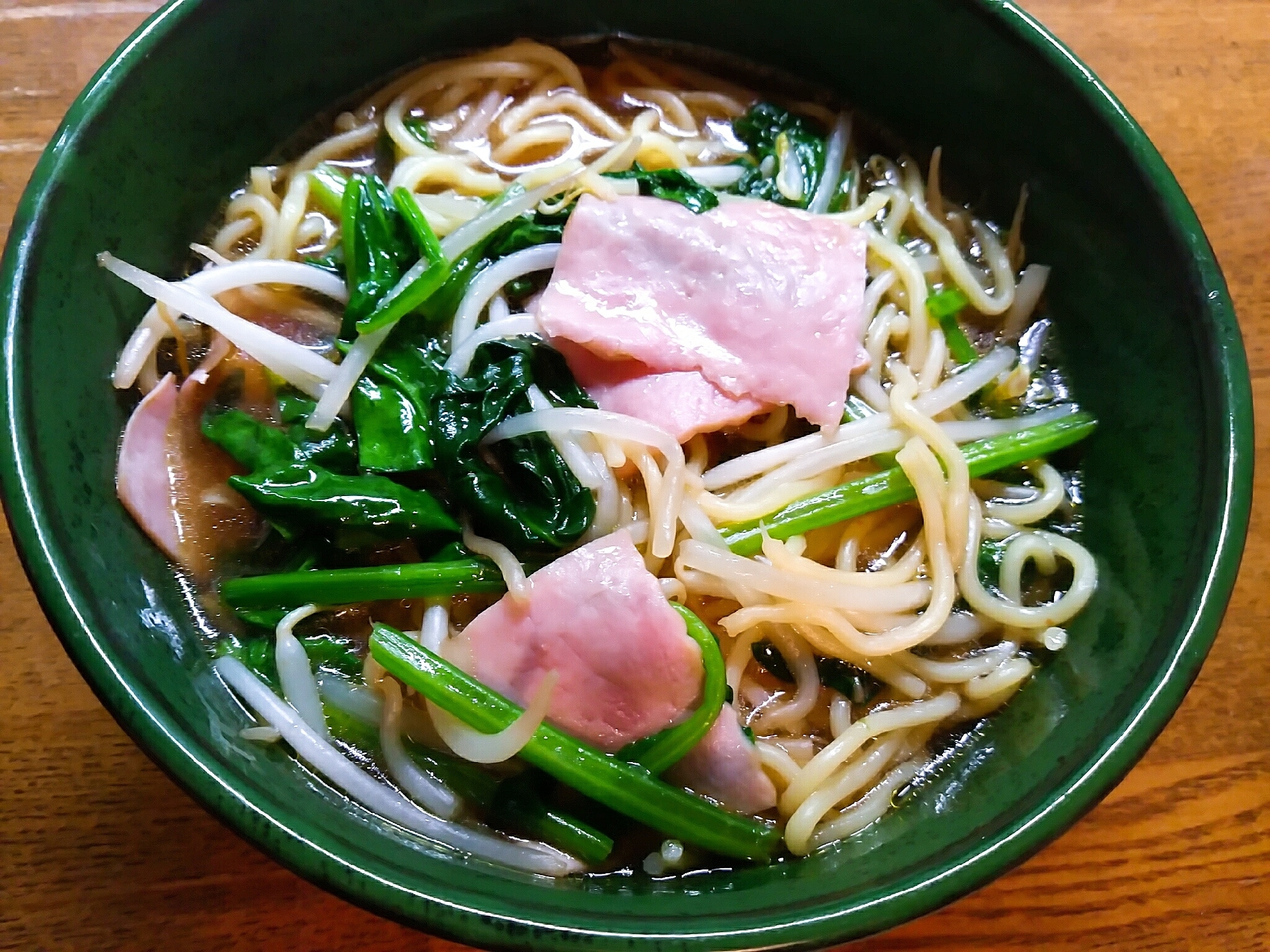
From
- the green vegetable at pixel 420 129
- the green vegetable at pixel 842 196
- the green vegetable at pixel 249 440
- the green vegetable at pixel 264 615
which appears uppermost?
the green vegetable at pixel 842 196

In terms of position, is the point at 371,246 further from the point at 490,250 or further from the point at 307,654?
the point at 307,654

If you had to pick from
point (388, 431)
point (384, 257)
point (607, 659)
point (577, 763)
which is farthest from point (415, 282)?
point (577, 763)

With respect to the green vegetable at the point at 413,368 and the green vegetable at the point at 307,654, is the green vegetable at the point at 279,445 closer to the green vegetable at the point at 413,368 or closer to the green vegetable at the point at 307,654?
the green vegetable at the point at 413,368

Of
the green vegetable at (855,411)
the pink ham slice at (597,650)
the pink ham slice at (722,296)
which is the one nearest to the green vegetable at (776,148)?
the pink ham slice at (722,296)

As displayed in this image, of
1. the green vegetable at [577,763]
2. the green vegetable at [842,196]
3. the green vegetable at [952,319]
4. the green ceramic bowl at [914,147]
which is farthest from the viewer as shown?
the green vegetable at [842,196]

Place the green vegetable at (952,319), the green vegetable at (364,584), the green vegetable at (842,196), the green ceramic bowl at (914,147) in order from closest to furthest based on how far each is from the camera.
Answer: the green ceramic bowl at (914,147), the green vegetable at (364,584), the green vegetable at (952,319), the green vegetable at (842,196)

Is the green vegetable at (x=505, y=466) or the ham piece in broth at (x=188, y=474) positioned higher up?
the green vegetable at (x=505, y=466)

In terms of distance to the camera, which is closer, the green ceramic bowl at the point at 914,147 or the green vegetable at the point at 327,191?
the green ceramic bowl at the point at 914,147

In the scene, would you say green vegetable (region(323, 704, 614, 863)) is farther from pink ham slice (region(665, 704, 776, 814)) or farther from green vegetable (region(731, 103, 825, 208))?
green vegetable (region(731, 103, 825, 208))
